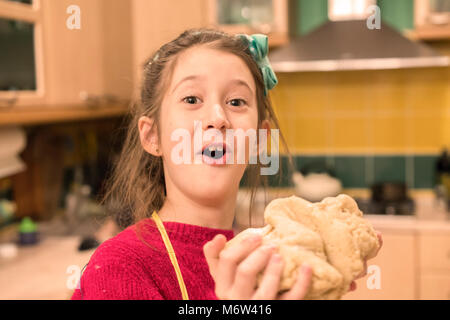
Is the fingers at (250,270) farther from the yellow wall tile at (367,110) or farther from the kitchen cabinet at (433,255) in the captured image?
the yellow wall tile at (367,110)

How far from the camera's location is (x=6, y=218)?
1.74 meters

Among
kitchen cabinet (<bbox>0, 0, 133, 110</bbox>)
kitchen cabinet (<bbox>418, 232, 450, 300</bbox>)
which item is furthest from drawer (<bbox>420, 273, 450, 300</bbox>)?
kitchen cabinet (<bbox>0, 0, 133, 110</bbox>)

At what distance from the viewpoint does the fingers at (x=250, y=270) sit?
0.36 m

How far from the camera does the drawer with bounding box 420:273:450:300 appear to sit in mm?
1580

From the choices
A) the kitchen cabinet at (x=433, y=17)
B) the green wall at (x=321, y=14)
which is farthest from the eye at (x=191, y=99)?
the green wall at (x=321, y=14)

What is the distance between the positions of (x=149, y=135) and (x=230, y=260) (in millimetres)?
181

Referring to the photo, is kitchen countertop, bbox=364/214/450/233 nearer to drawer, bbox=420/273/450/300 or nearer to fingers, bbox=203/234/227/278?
drawer, bbox=420/273/450/300

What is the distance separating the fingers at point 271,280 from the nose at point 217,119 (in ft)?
0.36

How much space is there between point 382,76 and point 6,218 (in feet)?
4.65

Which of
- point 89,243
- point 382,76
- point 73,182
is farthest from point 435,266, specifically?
point 73,182

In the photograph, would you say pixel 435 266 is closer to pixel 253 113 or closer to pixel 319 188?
pixel 319 188

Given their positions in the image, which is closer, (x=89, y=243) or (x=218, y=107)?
(x=218, y=107)

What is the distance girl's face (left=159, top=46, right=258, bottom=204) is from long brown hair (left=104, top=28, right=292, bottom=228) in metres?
0.02
